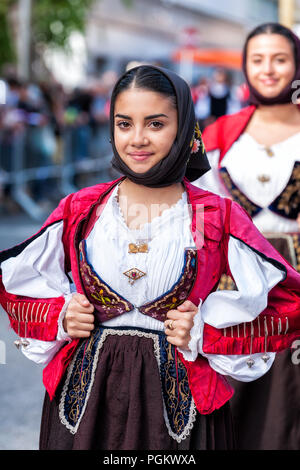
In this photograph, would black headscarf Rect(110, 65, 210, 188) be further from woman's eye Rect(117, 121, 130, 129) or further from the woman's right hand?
the woman's right hand

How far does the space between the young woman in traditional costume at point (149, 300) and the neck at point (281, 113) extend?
172 centimetres

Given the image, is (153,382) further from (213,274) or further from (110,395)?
(213,274)

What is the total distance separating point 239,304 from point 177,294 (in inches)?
8.3

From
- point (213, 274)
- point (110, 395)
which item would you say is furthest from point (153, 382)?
point (213, 274)

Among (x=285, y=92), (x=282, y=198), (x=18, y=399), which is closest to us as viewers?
(x=282, y=198)

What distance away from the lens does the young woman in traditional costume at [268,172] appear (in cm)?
418

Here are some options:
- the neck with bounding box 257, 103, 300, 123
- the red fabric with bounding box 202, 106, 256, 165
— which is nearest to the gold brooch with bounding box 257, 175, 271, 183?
the red fabric with bounding box 202, 106, 256, 165

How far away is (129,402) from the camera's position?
2.72 m

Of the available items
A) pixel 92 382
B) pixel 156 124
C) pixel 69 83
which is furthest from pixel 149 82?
pixel 69 83

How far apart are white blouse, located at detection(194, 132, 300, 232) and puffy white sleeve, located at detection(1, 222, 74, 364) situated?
5.11 feet

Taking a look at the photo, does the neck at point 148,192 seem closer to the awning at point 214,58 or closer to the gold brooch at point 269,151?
the gold brooch at point 269,151

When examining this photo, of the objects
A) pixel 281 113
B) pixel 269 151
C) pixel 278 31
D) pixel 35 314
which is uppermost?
pixel 278 31

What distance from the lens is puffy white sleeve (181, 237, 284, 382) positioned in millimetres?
2725

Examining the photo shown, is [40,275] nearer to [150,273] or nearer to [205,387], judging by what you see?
[150,273]
